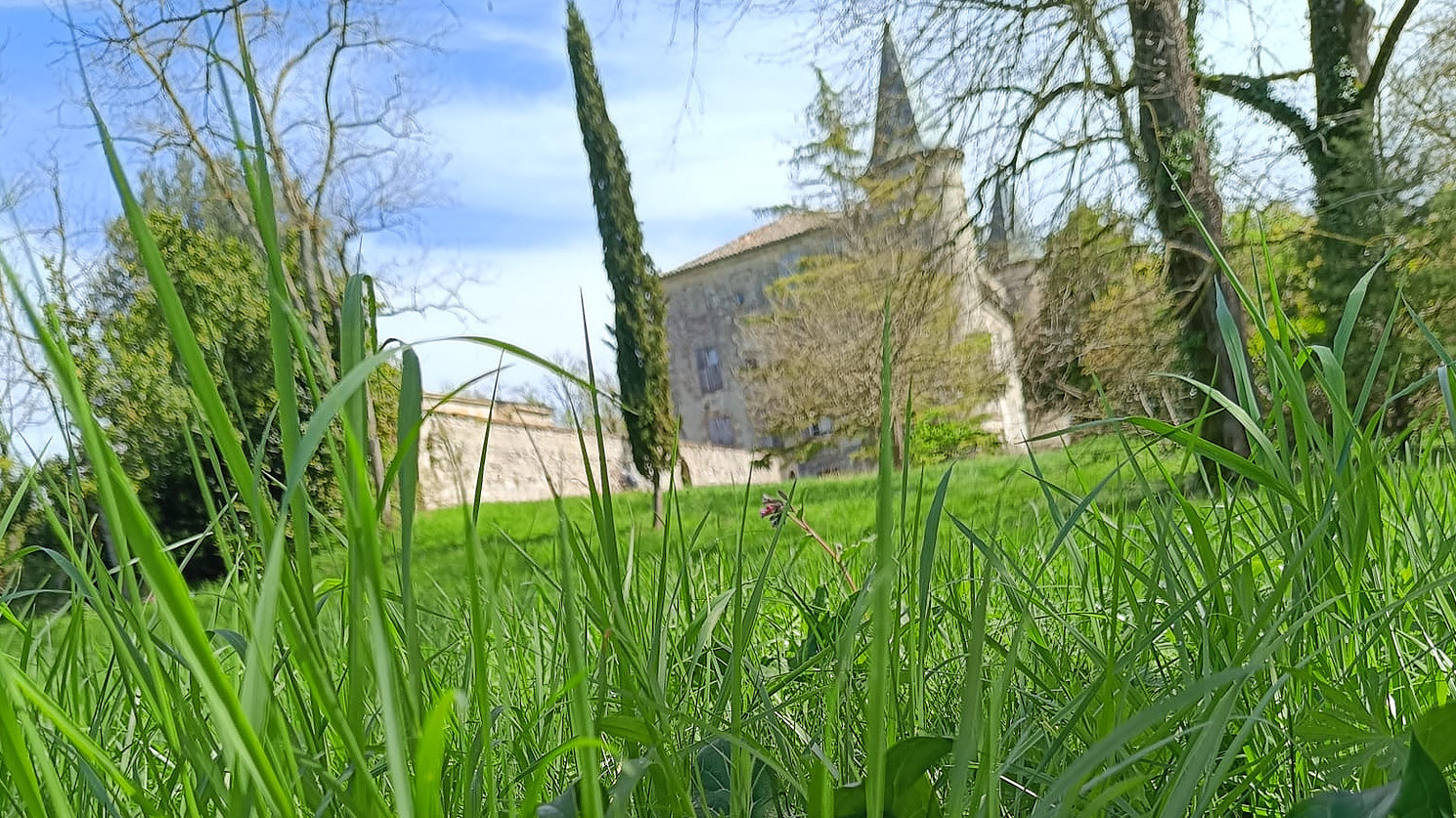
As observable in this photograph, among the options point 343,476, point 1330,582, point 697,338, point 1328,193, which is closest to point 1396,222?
point 1328,193

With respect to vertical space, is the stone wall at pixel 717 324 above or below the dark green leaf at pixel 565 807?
above

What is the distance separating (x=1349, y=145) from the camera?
708cm

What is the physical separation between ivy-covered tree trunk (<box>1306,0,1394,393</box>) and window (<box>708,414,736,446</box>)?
24.9 m

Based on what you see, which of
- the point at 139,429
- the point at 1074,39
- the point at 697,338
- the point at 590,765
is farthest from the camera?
the point at 697,338

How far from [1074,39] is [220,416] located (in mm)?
7069

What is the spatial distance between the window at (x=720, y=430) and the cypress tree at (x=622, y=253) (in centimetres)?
1347

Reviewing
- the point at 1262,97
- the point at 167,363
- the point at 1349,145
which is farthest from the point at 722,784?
the point at 167,363

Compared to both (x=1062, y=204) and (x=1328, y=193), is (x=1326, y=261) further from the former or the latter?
(x=1062, y=204)

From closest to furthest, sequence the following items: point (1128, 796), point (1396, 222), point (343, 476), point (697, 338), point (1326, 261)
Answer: point (343, 476) → point (1128, 796) → point (1396, 222) → point (1326, 261) → point (697, 338)

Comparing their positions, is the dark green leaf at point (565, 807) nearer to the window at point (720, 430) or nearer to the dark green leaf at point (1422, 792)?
the dark green leaf at point (1422, 792)

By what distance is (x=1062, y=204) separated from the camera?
6527 millimetres

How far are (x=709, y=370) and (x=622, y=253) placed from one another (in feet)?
48.3

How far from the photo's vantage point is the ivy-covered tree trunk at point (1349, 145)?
702 cm

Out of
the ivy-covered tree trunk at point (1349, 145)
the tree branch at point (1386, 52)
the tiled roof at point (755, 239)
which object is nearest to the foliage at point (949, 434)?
the tiled roof at point (755, 239)
